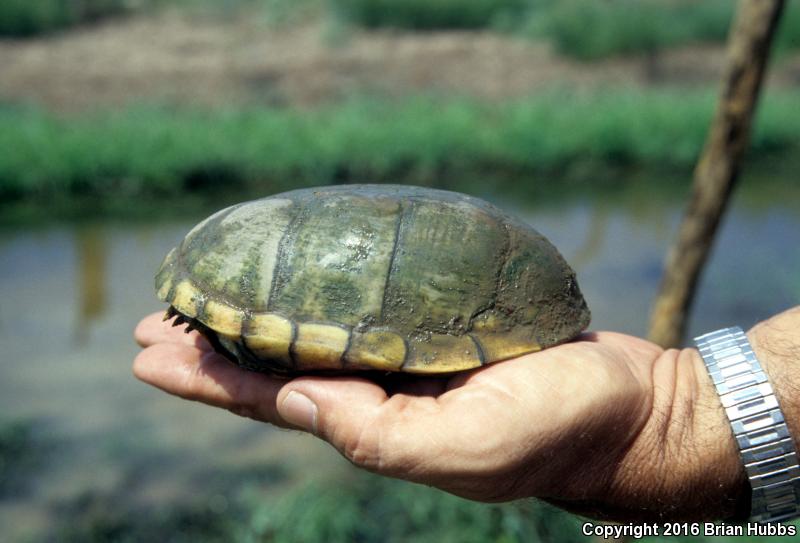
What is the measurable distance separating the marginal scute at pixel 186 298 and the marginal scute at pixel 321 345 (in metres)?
0.31

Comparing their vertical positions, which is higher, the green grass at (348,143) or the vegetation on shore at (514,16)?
the vegetation on shore at (514,16)

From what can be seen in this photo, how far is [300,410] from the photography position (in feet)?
6.02

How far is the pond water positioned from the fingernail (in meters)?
2.41

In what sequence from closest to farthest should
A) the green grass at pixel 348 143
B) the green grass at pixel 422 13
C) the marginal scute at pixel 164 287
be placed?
the marginal scute at pixel 164 287 → the green grass at pixel 348 143 → the green grass at pixel 422 13

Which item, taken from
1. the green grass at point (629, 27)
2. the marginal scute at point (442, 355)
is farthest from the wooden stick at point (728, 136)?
the green grass at point (629, 27)

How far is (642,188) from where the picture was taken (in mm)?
8570

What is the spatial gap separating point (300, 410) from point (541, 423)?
1.85ft

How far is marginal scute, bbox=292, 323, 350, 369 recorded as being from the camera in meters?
1.88

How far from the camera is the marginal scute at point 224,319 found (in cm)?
195

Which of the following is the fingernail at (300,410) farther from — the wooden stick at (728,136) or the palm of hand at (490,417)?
the wooden stick at (728,136)

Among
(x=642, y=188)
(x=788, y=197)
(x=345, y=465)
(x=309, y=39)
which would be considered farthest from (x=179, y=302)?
(x=309, y=39)

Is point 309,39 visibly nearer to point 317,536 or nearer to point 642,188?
point 642,188

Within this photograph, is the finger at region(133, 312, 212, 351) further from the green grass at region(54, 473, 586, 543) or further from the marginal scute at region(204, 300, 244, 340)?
the green grass at region(54, 473, 586, 543)

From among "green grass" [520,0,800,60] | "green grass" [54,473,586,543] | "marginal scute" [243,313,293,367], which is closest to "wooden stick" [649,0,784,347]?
"green grass" [54,473,586,543]
